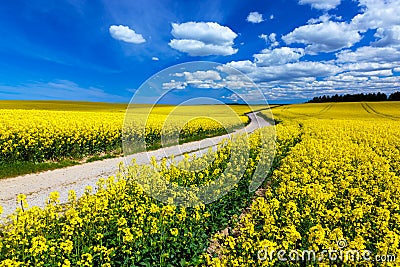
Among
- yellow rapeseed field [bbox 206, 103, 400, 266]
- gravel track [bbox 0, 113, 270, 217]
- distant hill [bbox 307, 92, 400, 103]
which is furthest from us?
distant hill [bbox 307, 92, 400, 103]

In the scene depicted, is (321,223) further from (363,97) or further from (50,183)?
(363,97)

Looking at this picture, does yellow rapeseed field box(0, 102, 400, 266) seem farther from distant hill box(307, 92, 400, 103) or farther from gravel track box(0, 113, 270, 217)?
distant hill box(307, 92, 400, 103)

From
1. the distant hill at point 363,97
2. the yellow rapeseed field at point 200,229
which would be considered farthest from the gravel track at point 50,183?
the distant hill at point 363,97

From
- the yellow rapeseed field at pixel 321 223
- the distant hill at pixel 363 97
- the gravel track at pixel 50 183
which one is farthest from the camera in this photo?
the distant hill at pixel 363 97

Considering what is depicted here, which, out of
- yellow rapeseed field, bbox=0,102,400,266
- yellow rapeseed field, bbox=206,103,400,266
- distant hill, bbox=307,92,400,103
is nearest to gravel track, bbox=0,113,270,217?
yellow rapeseed field, bbox=0,102,400,266

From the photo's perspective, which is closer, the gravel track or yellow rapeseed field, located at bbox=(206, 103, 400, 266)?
yellow rapeseed field, located at bbox=(206, 103, 400, 266)

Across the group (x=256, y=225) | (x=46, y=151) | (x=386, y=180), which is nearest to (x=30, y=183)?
(x=46, y=151)

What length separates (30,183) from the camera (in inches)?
455

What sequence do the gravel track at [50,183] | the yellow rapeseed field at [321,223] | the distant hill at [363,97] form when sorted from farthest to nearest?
the distant hill at [363,97] < the gravel track at [50,183] < the yellow rapeseed field at [321,223]

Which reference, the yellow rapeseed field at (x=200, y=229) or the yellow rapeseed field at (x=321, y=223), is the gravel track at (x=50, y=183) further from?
the yellow rapeseed field at (x=321, y=223)

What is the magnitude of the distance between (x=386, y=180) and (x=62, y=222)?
27.7 ft

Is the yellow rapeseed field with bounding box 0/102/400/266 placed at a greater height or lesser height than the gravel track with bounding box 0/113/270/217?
greater

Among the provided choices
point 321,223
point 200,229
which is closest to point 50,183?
point 200,229

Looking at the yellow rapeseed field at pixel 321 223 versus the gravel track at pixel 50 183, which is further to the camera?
the gravel track at pixel 50 183
